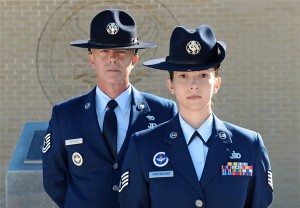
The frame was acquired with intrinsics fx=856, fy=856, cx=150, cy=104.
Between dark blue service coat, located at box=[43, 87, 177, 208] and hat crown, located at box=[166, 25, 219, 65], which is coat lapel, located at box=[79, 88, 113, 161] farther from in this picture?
hat crown, located at box=[166, 25, 219, 65]

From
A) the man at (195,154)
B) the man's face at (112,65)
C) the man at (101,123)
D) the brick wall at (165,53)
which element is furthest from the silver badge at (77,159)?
the brick wall at (165,53)

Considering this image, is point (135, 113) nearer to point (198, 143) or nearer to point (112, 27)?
point (112, 27)

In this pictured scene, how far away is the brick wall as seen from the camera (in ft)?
31.4

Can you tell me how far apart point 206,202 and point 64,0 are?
229 inches

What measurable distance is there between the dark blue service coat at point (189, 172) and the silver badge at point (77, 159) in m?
0.57

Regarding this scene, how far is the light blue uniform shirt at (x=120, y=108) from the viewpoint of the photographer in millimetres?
4918

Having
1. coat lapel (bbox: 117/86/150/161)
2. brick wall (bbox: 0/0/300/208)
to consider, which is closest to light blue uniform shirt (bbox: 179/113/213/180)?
coat lapel (bbox: 117/86/150/161)

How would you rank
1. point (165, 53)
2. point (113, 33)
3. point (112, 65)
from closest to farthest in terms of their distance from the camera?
point (112, 65) < point (113, 33) < point (165, 53)

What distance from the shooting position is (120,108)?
495 cm

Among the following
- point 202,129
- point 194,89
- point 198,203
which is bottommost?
point 198,203

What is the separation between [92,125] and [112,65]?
1.22 ft

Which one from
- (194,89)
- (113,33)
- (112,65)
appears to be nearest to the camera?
(194,89)

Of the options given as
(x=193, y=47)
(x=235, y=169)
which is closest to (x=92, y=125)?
(x=193, y=47)

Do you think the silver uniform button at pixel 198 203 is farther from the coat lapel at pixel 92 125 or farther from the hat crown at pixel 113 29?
the hat crown at pixel 113 29
